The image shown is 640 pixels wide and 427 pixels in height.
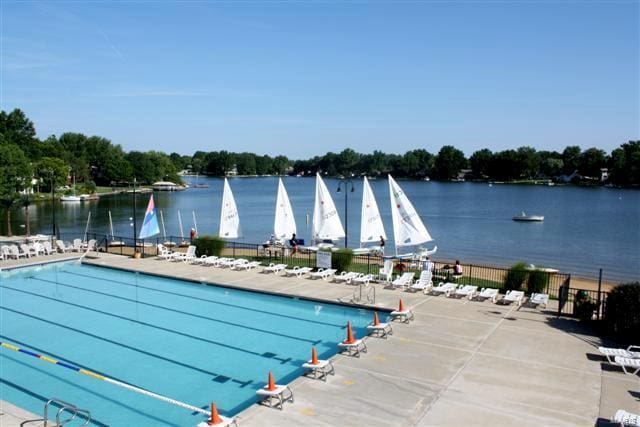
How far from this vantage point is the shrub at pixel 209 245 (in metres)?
29.5

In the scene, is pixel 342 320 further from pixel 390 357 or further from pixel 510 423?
pixel 510 423

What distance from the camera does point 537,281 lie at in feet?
67.9

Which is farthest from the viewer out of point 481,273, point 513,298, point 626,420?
point 481,273

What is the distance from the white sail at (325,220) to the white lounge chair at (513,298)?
44.8 feet

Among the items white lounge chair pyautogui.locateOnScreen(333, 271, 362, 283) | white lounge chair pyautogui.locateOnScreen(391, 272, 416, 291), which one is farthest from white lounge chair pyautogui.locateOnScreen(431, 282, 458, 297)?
white lounge chair pyautogui.locateOnScreen(333, 271, 362, 283)

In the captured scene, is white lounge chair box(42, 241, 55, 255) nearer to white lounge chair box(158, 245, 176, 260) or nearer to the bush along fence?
the bush along fence

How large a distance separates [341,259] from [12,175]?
59642 millimetres

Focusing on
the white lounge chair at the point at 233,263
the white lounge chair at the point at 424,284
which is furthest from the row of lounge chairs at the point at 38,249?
the white lounge chair at the point at 424,284

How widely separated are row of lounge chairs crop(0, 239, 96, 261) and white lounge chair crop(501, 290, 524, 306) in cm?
2523

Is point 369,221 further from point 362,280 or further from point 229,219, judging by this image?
point 229,219

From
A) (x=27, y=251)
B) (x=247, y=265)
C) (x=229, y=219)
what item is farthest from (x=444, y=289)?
(x=27, y=251)

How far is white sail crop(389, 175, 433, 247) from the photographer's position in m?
27.6

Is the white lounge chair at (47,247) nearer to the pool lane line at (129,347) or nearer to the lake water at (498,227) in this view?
the pool lane line at (129,347)

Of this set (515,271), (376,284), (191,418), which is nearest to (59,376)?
(191,418)
